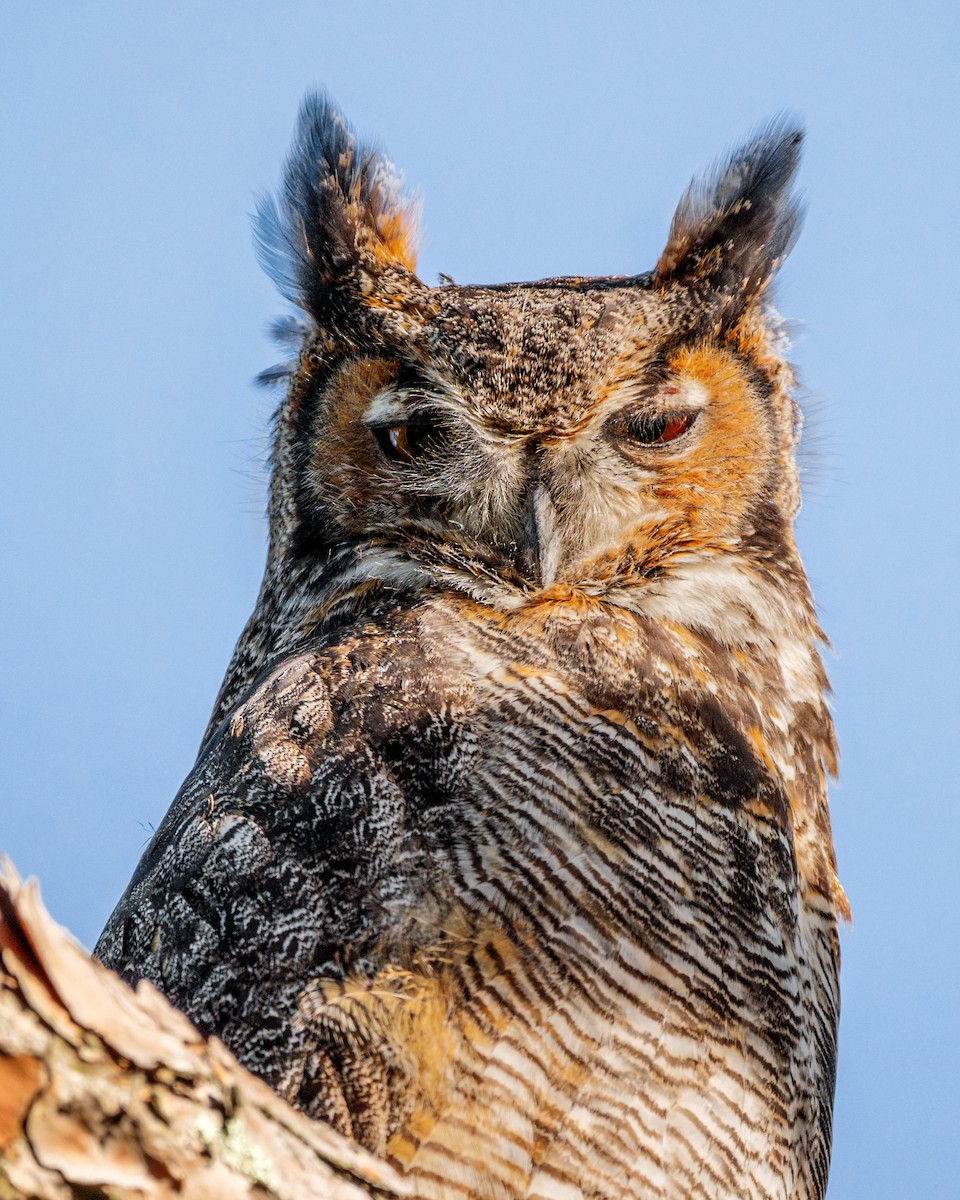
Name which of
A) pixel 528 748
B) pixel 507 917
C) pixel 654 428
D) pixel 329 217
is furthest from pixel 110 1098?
pixel 329 217

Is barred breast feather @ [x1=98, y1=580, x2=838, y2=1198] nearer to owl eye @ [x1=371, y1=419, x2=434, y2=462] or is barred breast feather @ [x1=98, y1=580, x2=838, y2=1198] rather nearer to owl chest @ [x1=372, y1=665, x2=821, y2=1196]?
owl chest @ [x1=372, y1=665, x2=821, y2=1196]

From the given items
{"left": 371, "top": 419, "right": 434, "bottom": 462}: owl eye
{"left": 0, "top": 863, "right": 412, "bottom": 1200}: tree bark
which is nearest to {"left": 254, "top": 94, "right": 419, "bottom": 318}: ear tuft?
{"left": 371, "top": 419, "right": 434, "bottom": 462}: owl eye

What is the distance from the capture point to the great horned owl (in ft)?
5.92

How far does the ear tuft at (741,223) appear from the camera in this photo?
2.75 m

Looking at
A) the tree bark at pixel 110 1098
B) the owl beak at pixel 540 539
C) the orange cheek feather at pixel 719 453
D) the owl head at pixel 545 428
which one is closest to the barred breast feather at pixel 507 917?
the owl beak at pixel 540 539

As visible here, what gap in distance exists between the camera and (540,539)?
2.33 meters

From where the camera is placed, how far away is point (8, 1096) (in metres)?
1.00

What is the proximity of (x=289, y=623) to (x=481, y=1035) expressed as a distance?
1.08 m

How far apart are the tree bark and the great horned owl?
2.25 ft

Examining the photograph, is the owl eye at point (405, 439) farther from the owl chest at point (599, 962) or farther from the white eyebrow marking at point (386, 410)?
the owl chest at point (599, 962)

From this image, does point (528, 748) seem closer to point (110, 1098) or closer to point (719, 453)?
point (719, 453)

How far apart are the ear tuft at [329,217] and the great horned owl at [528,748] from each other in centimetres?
1

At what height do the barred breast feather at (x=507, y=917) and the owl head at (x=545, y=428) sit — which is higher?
the owl head at (x=545, y=428)

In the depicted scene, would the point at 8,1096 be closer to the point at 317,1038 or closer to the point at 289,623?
the point at 317,1038
